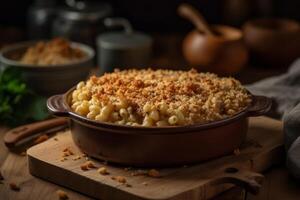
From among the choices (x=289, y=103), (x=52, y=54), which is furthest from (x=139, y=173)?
(x=52, y=54)

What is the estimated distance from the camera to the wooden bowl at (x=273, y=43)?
2391mm

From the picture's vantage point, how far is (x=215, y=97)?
1.48 metres

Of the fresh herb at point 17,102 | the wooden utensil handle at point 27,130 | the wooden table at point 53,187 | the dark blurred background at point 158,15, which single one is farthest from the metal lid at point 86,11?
the wooden table at point 53,187

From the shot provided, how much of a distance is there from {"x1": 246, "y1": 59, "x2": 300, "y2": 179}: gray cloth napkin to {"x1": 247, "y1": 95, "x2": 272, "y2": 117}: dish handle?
0.19ft

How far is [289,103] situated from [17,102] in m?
0.74

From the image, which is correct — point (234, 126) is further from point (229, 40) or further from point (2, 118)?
point (229, 40)

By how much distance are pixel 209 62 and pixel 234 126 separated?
84cm

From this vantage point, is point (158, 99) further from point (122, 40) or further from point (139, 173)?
point (122, 40)

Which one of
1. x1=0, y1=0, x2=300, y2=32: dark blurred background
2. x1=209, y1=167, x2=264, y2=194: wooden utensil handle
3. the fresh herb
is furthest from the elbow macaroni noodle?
x1=0, y1=0, x2=300, y2=32: dark blurred background

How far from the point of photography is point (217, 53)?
2.28m

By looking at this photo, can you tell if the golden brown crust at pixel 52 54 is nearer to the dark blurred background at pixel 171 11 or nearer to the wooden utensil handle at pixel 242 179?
the dark blurred background at pixel 171 11

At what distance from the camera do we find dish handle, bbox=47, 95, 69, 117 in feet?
4.91

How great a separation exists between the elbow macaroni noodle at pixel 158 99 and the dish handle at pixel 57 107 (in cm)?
2

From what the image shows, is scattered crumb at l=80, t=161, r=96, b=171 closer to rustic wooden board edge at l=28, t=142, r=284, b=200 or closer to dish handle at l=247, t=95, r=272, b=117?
rustic wooden board edge at l=28, t=142, r=284, b=200
